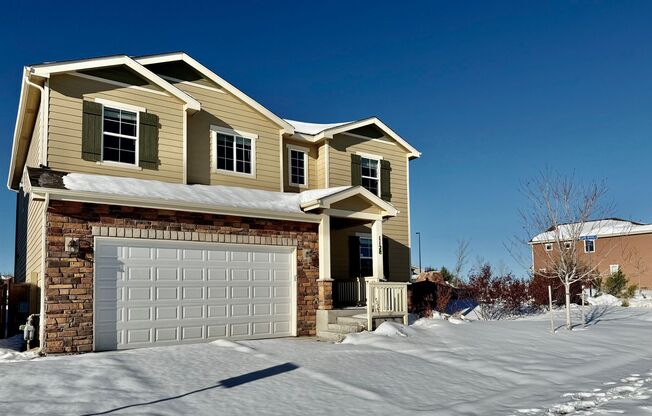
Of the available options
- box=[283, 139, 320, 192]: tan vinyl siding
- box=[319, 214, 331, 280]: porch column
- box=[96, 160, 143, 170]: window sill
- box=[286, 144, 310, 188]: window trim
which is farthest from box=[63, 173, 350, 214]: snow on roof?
box=[286, 144, 310, 188]: window trim

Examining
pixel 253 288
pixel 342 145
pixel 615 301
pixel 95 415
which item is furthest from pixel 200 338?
pixel 615 301

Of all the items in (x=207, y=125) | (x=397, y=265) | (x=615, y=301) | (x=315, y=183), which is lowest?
(x=615, y=301)

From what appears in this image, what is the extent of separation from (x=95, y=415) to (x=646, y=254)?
36.7 metres

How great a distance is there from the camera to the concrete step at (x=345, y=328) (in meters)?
12.8

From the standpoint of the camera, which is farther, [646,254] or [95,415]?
[646,254]

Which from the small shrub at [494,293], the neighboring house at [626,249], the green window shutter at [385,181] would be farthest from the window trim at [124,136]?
the neighboring house at [626,249]

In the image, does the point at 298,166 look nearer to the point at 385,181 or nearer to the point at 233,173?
the point at 233,173

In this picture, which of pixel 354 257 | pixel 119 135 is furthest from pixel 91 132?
pixel 354 257

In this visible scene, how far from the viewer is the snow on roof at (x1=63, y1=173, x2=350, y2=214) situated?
36.9ft

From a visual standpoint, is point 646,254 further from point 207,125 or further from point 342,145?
point 207,125

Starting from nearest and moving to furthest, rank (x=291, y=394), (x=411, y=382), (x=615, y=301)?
(x=291, y=394)
(x=411, y=382)
(x=615, y=301)

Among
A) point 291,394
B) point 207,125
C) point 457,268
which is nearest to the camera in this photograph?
point 291,394

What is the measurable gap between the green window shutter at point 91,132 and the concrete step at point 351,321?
6955 mm

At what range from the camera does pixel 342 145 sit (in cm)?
1762
